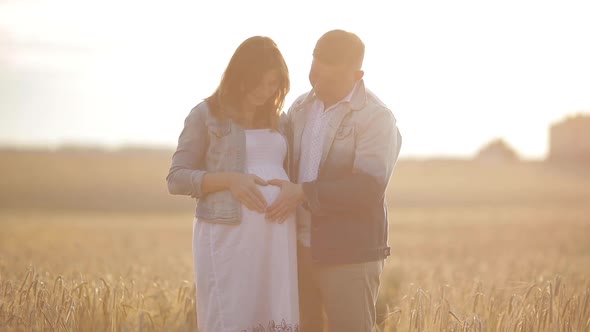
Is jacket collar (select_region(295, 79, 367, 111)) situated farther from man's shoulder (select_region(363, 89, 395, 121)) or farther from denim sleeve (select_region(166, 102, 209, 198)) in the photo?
denim sleeve (select_region(166, 102, 209, 198))

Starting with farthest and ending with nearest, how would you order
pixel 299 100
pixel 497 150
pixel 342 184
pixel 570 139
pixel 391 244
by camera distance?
pixel 497 150
pixel 570 139
pixel 391 244
pixel 299 100
pixel 342 184

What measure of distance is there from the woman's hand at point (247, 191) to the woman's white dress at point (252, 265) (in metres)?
0.07

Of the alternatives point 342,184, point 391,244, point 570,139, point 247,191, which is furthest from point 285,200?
point 570,139

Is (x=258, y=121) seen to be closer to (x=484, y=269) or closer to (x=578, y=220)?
(x=484, y=269)

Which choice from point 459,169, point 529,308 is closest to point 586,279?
point 529,308

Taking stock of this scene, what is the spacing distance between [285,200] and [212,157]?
0.50 meters

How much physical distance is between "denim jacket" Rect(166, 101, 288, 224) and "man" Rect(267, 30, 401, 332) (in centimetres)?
27

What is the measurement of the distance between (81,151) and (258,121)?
57.4m

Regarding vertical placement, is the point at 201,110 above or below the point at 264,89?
below

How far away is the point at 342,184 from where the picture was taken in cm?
423

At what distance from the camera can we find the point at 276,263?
14.5 ft

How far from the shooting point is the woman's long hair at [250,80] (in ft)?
14.0

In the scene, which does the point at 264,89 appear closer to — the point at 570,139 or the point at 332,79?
the point at 332,79

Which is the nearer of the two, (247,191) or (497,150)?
(247,191)
